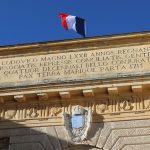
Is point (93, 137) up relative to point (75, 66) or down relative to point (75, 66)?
down

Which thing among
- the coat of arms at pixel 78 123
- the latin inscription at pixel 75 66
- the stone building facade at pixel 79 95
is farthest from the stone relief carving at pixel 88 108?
the latin inscription at pixel 75 66

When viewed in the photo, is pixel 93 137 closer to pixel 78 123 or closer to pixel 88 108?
pixel 78 123

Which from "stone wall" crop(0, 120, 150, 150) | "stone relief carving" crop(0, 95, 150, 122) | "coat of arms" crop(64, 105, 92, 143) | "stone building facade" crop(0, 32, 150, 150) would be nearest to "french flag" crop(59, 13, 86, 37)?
"stone building facade" crop(0, 32, 150, 150)

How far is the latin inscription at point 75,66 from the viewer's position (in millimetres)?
13594

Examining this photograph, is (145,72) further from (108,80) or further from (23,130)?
(23,130)

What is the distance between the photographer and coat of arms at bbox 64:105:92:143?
13.0 meters

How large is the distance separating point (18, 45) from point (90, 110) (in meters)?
2.70

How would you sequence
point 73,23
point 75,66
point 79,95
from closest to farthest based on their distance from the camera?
point 79,95
point 75,66
point 73,23

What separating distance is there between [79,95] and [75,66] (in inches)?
36.1

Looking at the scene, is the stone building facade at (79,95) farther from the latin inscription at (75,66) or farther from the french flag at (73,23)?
the french flag at (73,23)

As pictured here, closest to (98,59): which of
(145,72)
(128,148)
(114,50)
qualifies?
(114,50)

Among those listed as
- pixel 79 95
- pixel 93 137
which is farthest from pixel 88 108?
pixel 93 137

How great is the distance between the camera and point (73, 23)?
15328 millimetres

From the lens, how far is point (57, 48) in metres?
14.3
